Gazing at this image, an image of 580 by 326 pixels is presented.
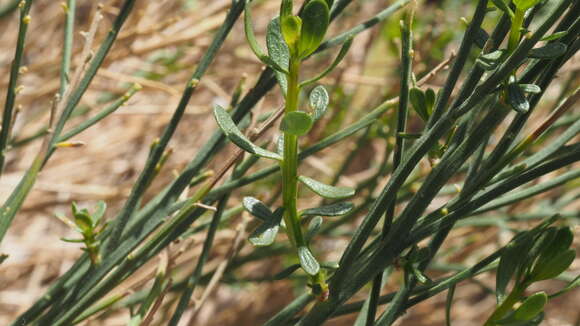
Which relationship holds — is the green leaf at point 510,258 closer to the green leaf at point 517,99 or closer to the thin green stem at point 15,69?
the green leaf at point 517,99

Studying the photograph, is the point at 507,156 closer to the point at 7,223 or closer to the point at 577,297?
the point at 7,223

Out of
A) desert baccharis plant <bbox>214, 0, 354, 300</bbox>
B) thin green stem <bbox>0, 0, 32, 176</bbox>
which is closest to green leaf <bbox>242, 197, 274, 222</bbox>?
desert baccharis plant <bbox>214, 0, 354, 300</bbox>

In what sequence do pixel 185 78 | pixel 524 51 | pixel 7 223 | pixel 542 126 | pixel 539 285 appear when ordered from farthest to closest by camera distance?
pixel 539 285 → pixel 185 78 → pixel 7 223 → pixel 542 126 → pixel 524 51

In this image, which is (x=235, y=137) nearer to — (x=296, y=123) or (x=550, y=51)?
(x=296, y=123)

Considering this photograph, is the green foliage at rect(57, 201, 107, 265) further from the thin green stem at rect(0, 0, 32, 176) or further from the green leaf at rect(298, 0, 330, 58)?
the green leaf at rect(298, 0, 330, 58)

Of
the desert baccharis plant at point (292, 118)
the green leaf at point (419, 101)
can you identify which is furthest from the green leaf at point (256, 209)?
the green leaf at point (419, 101)

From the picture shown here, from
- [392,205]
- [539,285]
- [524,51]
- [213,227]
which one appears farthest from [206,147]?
[539,285]

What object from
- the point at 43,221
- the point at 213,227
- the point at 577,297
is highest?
the point at 43,221

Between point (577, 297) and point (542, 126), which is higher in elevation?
point (577, 297)

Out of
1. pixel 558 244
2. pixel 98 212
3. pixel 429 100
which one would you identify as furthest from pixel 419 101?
pixel 98 212
